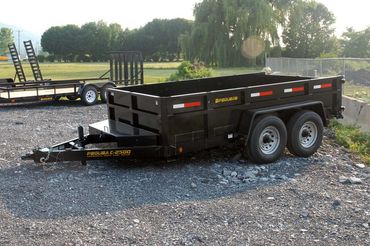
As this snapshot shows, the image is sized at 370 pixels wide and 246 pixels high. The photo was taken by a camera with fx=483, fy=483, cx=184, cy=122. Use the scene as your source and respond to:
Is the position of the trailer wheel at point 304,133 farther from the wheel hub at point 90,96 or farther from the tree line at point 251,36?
the tree line at point 251,36

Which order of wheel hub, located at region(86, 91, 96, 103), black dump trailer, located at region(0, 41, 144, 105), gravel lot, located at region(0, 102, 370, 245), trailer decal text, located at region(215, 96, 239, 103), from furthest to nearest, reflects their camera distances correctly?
wheel hub, located at region(86, 91, 96, 103) < black dump trailer, located at region(0, 41, 144, 105) < trailer decal text, located at region(215, 96, 239, 103) < gravel lot, located at region(0, 102, 370, 245)

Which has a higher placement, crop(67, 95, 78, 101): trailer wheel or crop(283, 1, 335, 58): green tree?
crop(283, 1, 335, 58): green tree

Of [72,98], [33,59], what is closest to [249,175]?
[72,98]

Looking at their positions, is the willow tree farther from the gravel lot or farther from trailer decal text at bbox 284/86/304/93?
the gravel lot

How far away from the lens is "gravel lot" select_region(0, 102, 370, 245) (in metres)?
4.82

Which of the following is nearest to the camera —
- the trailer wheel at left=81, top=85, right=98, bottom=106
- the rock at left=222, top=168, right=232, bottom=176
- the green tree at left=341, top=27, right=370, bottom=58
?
the rock at left=222, top=168, right=232, bottom=176

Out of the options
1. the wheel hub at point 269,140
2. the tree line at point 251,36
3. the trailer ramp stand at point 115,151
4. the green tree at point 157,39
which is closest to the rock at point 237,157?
the wheel hub at point 269,140

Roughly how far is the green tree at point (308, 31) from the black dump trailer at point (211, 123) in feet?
148

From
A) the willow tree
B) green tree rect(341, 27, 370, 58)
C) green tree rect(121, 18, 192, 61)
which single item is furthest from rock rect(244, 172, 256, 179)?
green tree rect(121, 18, 192, 61)

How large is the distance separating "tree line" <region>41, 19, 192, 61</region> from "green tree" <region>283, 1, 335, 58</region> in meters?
36.9

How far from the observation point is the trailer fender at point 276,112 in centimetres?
730

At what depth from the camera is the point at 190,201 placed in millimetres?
5855

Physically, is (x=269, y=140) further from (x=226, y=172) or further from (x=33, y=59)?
(x=33, y=59)

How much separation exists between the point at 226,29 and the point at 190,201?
39.9 meters
